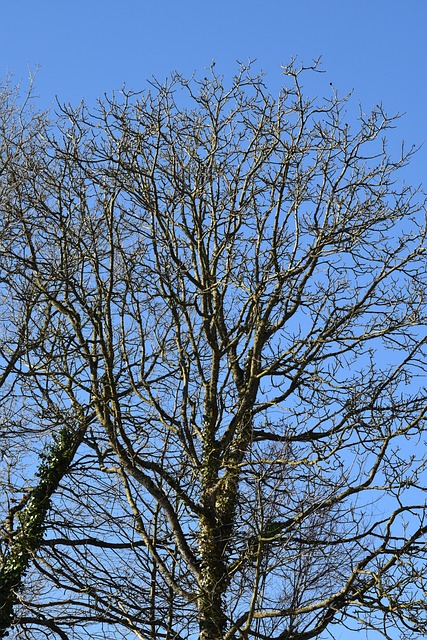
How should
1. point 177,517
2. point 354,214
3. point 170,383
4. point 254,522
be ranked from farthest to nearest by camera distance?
point 170,383 < point 354,214 < point 177,517 < point 254,522

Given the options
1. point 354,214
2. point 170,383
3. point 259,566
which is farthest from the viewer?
point 170,383

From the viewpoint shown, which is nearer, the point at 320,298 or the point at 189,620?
the point at 189,620

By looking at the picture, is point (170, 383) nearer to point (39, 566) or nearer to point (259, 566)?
point (39, 566)

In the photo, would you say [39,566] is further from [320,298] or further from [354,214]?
[354,214]

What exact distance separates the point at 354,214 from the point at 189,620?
4.66 m

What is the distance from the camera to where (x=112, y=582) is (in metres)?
9.54

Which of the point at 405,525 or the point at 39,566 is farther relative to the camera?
the point at 39,566

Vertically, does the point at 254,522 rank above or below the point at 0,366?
below

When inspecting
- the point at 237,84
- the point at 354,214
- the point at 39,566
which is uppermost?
the point at 237,84

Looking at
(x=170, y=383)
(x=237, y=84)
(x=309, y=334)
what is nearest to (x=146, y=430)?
(x=170, y=383)

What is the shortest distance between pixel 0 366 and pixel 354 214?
5043 millimetres

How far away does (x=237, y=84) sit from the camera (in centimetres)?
1123

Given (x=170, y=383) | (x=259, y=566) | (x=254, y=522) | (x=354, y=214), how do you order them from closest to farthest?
(x=259, y=566) → (x=254, y=522) → (x=354, y=214) → (x=170, y=383)

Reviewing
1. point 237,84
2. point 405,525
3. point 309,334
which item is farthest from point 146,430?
point 237,84
